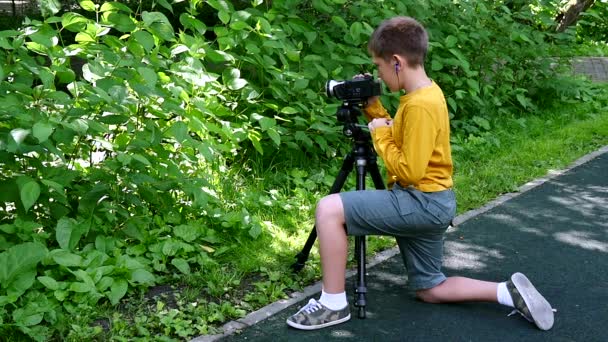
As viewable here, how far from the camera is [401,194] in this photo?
397 cm

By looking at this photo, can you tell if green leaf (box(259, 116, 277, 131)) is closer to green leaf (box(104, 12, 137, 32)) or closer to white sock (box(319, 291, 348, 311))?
green leaf (box(104, 12, 137, 32))

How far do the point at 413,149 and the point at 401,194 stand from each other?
0.30m

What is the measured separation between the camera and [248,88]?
5766mm

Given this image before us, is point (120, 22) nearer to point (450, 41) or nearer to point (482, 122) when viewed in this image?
point (450, 41)

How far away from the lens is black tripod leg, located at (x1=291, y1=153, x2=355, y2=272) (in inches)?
170

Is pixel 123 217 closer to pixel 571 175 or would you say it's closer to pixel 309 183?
pixel 309 183

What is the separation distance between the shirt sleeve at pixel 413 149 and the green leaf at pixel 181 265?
1344 mm

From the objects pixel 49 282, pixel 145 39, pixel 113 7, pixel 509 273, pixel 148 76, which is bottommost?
pixel 509 273

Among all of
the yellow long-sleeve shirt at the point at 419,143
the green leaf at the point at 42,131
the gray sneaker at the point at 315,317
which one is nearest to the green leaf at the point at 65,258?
the green leaf at the point at 42,131

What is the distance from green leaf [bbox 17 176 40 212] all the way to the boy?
142 centimetres

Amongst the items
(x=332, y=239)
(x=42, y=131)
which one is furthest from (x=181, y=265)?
(x=42, y=131)

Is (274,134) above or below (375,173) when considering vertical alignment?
below

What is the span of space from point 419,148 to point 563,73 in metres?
6.39

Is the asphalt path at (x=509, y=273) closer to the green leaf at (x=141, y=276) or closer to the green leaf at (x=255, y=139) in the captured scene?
the green leaf at (x=141, y=276)
